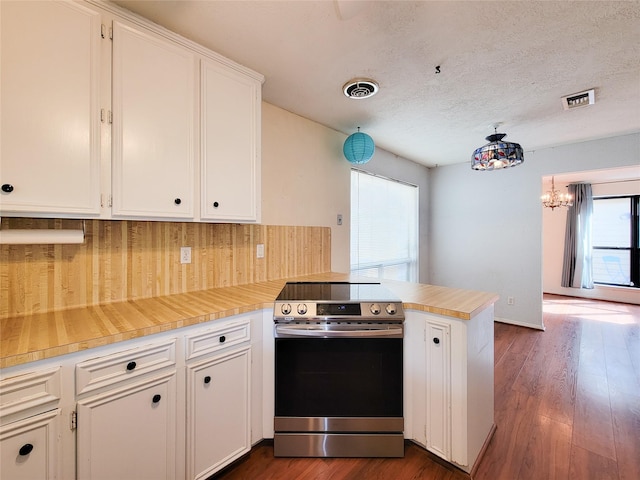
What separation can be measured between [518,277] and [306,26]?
13.9 feet

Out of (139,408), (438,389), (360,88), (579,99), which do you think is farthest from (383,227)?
(139,408)

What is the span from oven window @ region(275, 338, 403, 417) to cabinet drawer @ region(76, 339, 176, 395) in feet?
1.93

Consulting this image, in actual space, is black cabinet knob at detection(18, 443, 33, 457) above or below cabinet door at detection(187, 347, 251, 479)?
above

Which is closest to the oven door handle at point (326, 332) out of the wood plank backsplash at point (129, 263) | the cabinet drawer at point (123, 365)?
the cabinet drawer at point (123, 365)

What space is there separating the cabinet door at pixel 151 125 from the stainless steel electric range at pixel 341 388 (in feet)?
2.90

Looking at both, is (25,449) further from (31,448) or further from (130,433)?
(130,433)

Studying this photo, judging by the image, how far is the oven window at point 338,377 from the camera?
165 cm

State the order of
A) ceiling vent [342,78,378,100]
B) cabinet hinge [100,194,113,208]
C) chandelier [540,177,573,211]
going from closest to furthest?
1. cabinet hinge [100,194,113,208]
2. ceiling vent [342,78,378,100]
3. chandelier [540,177,573,211]

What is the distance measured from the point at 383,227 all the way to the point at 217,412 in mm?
3007

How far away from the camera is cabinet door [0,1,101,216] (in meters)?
1.12

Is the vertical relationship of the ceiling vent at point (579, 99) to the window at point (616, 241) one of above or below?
above

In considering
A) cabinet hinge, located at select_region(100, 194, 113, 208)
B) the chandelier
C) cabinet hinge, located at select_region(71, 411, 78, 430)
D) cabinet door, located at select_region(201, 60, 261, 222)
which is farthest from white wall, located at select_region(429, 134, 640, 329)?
cabinet hinge, located at select_region(71, 411, 78, 430)

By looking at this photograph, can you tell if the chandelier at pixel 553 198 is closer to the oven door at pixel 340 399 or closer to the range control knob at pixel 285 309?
the oven door at pixel 340 399

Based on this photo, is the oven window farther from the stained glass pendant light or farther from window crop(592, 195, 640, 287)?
window crop(592, 195, 640, 287)
